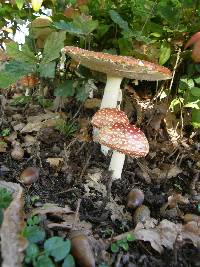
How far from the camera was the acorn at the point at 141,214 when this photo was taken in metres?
2.78

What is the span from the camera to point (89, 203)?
292 cm

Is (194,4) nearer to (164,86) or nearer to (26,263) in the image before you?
(164,86)

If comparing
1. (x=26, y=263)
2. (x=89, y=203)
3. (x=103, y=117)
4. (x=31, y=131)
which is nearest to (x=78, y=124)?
(x=31, y=131)

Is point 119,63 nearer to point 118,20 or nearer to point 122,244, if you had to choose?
point 118,20

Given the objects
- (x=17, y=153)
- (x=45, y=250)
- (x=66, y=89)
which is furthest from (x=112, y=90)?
(x=45, y=250)

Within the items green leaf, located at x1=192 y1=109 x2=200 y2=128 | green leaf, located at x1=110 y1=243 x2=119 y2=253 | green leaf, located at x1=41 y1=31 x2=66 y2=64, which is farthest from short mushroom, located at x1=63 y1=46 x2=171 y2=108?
green leaf, located at x1=110 y1=243 x2=119 y2=253

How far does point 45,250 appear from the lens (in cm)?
206

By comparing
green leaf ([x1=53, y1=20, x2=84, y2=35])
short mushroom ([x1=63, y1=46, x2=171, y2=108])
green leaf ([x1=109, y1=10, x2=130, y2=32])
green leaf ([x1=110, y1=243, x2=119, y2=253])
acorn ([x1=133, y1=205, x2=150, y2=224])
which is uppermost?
green leaf ([x1=109, y1=10, x2=130, y2=32])

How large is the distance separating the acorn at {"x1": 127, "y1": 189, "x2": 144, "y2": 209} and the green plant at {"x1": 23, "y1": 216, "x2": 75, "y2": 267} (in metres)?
0.88

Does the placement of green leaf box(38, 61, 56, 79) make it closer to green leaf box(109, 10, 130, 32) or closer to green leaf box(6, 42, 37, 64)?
green leaf box(6, 42, 37, 64)

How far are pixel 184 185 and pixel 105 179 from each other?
72cm

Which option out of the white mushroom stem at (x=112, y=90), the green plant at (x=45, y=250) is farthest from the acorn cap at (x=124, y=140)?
the green plant at (x=45, y=250)

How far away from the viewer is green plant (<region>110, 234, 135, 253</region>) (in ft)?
7.72

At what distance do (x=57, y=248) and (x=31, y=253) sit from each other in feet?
0.46
